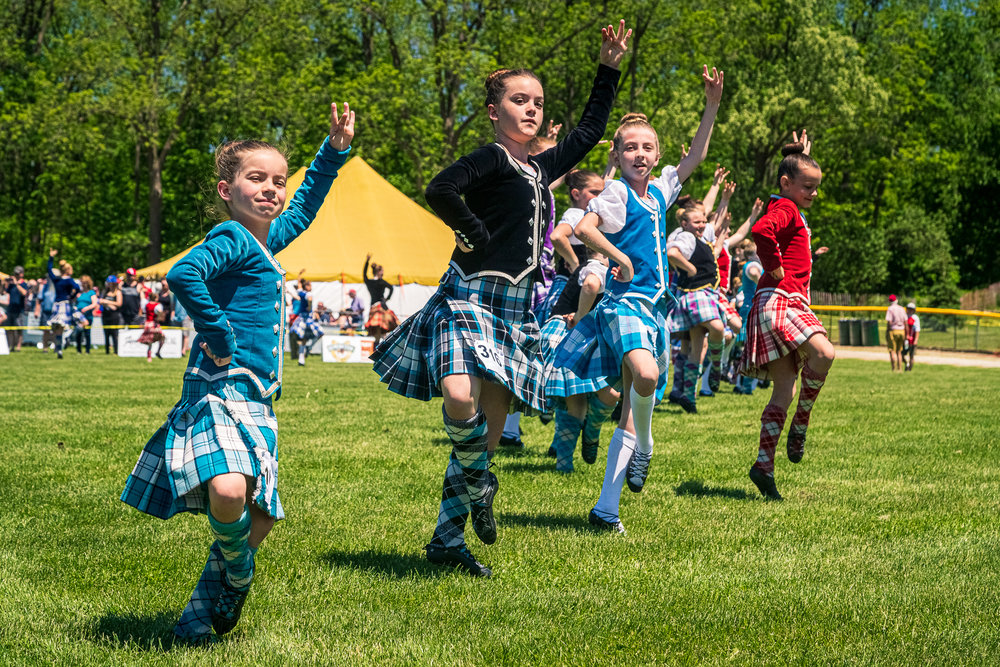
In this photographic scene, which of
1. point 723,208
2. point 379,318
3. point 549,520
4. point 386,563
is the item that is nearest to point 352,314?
point 379,318

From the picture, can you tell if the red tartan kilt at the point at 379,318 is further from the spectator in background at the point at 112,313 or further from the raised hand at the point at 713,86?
the raised hand at the point at 713,86

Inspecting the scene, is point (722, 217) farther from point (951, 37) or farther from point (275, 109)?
point (951, 37)

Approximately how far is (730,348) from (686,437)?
619 cm

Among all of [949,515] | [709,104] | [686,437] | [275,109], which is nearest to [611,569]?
[949,515]

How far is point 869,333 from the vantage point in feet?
118

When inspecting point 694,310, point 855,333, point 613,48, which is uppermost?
point 613,48

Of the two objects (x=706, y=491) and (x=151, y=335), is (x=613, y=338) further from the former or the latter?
(x=151, y=335)

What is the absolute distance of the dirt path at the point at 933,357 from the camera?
27828mm

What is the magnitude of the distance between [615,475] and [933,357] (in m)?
27.3

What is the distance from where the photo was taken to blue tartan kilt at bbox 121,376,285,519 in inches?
145

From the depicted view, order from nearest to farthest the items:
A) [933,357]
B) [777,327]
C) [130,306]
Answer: [777,327]
[130,306]
[933,357]

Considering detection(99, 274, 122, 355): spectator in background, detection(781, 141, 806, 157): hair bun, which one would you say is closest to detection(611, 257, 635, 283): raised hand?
detection(781, 141, 806, 157): hair bun

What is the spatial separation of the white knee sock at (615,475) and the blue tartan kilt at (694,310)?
6.73m

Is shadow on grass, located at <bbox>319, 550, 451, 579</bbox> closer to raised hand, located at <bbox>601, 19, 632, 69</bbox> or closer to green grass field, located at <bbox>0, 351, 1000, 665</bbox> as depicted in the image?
green grass field, located at <bbox>0, 351, 1000, 665</bbox>
